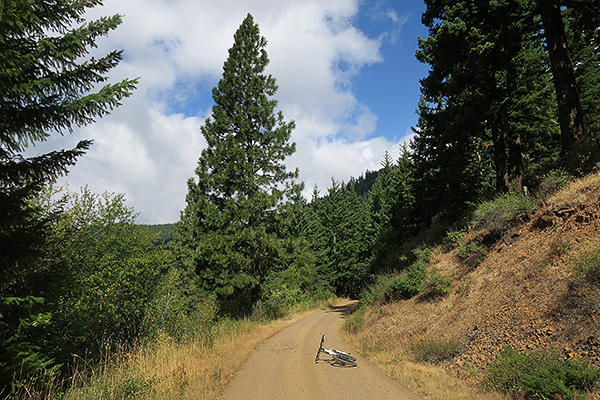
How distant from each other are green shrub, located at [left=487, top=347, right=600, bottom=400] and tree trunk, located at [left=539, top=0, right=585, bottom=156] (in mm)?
9119

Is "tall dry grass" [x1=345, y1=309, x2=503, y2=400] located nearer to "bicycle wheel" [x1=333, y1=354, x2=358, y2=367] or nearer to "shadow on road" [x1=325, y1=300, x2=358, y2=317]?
"bicycle wheel" [x1=333, y1=354, x2=358, y2=367]

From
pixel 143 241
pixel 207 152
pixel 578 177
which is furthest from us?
pixel 207 152

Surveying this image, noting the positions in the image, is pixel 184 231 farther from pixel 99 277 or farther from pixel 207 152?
pixel 99 277

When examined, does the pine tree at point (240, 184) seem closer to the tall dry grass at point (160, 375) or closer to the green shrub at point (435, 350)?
the tall dry grass at point (160, 375)

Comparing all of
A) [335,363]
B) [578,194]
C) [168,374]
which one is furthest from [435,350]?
[168,374]

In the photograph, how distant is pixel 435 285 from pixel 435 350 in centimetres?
374

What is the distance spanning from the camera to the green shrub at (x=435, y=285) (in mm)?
11278

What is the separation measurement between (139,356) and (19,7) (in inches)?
324

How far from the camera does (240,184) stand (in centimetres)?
1759

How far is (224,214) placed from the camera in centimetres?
1642

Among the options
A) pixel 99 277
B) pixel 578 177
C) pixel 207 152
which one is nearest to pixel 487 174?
pixel 578 177

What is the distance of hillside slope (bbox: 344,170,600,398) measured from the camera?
6.09m

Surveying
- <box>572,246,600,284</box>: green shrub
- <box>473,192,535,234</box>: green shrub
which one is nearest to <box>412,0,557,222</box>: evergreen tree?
<box>473,192,535,234</box>: green shrub

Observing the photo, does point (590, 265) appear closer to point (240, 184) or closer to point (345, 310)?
point (240, 184)
